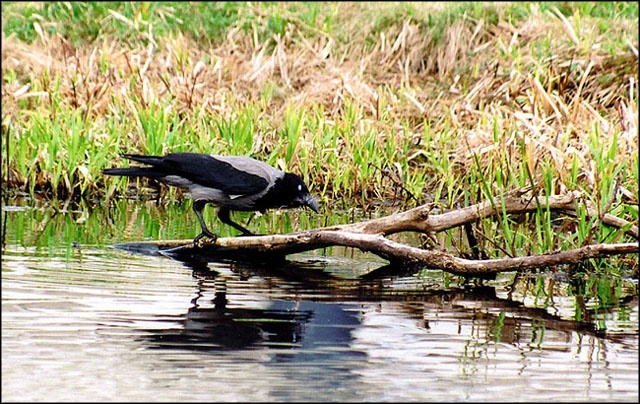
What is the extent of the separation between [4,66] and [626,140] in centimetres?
696

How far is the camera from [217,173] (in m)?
8.09

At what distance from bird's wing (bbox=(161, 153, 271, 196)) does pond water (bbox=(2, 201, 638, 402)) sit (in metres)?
0.65

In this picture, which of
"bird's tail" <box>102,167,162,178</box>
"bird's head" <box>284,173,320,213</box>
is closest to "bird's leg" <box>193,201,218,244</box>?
"bird's tail" <box>102,167,162,178</box>

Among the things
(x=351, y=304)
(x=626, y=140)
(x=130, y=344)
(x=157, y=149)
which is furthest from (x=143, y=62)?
(x=130, y=344)

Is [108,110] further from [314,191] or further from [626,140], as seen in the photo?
[626,140]

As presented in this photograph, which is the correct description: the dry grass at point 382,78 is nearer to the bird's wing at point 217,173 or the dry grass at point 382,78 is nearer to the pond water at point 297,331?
the bird's wing at point 217,173

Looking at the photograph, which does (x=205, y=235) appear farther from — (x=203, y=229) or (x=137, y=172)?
(x=137, y=172)

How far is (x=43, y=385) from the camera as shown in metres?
4.58

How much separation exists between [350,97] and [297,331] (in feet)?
22.6

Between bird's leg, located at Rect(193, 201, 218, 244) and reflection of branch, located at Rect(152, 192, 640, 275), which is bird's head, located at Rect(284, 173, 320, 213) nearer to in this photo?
bird's leg, located at Rect(193, 201, 218, 244)

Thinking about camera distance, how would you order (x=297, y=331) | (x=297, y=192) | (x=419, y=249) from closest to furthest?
(x=297, y=331) < (x=419, y=249) < (x=297, y=192)

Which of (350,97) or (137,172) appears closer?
(137,172)

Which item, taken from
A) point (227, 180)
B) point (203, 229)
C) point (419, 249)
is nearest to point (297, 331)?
point (419, 249)

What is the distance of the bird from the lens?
318 inches
